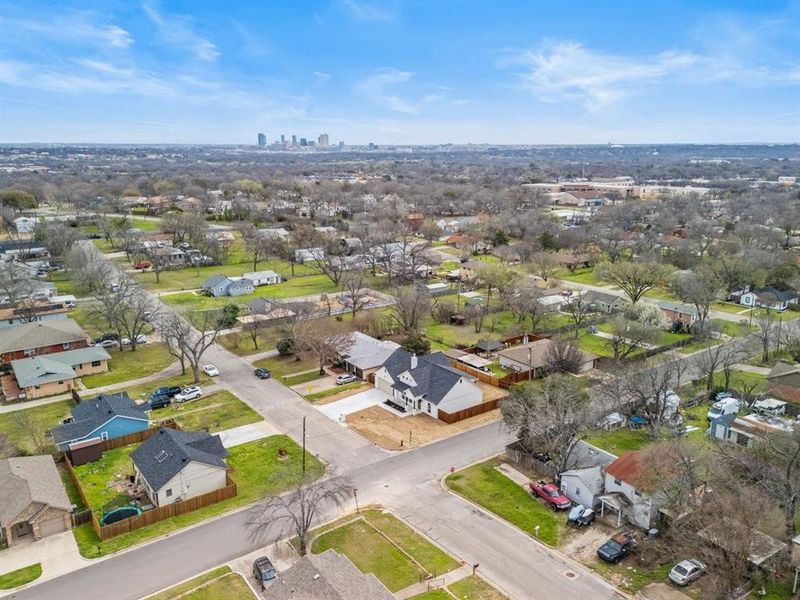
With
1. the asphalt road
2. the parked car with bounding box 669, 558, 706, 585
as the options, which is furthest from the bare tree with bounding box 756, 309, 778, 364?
the parked car with bounding box 669, 558, 706, 585

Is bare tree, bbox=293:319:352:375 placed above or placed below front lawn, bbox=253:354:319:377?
above

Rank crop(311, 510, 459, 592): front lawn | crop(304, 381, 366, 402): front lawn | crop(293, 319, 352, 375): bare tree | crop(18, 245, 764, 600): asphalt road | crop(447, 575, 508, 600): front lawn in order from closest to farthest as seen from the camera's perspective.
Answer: crop(447, 575, 508, 600): front lawn → crop(18, 245, 764, 600): asphalt road → crop(311, 510, 459, 592): front lawn → crop(304, 381, 366, 402): front lawn → crop(293, 319, 352, 375): bare tree

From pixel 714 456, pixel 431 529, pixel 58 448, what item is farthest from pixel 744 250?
pixel 58 448

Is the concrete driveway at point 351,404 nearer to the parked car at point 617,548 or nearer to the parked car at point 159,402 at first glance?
the parked car at point 159,402

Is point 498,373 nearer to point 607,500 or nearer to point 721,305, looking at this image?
point 607,500

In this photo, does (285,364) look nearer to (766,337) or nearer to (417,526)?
(417,526)

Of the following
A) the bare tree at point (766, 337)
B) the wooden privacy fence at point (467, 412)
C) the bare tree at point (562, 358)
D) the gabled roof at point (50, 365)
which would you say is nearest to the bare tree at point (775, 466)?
the wooden privacy fence at point (467, 412)

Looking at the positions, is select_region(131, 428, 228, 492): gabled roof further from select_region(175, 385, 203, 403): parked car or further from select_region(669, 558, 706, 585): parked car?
select_region(669, 558, 706, 585): parked car
